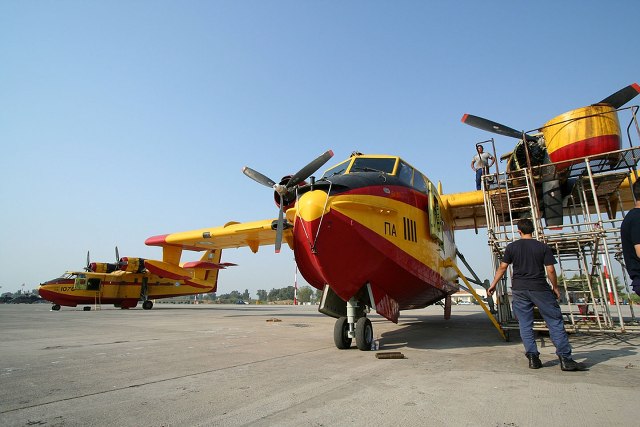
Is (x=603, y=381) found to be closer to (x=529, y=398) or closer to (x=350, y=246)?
(x=529, y=398)

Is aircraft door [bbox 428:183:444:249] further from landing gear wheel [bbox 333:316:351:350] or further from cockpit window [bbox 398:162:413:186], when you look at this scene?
landing gear wheel [bbox 333:316:351:350]

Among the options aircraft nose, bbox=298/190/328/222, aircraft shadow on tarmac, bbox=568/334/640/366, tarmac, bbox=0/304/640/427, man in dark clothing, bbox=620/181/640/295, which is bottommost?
aircraft shadow on tarmac, bbox=568/334/640/366

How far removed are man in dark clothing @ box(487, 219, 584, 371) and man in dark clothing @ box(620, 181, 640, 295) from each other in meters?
1.10

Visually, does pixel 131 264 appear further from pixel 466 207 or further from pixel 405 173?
pixel 405 173

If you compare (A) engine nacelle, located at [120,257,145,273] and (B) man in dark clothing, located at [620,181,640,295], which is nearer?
(B) man in dark clothing, located at [620,181,640,295]

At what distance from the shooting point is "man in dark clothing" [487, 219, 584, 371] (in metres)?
4.82

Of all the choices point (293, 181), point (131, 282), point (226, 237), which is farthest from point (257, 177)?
point (131, 282)

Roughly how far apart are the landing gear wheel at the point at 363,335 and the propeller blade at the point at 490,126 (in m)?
5.60

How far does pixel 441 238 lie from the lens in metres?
9.13

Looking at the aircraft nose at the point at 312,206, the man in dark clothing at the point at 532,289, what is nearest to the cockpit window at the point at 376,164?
the aircraft nose at the point at 312,206

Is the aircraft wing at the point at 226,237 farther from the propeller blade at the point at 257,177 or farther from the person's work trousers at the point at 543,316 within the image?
the person's work trousers at the point at 543,316

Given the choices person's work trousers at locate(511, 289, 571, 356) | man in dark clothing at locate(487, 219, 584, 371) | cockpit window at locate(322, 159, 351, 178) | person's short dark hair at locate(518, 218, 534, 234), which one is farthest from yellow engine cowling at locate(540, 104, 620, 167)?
cockpit window at locate(322, 159, 351, 178)

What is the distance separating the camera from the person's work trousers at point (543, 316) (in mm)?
4688

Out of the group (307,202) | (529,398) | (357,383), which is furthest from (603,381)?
(307,202)
